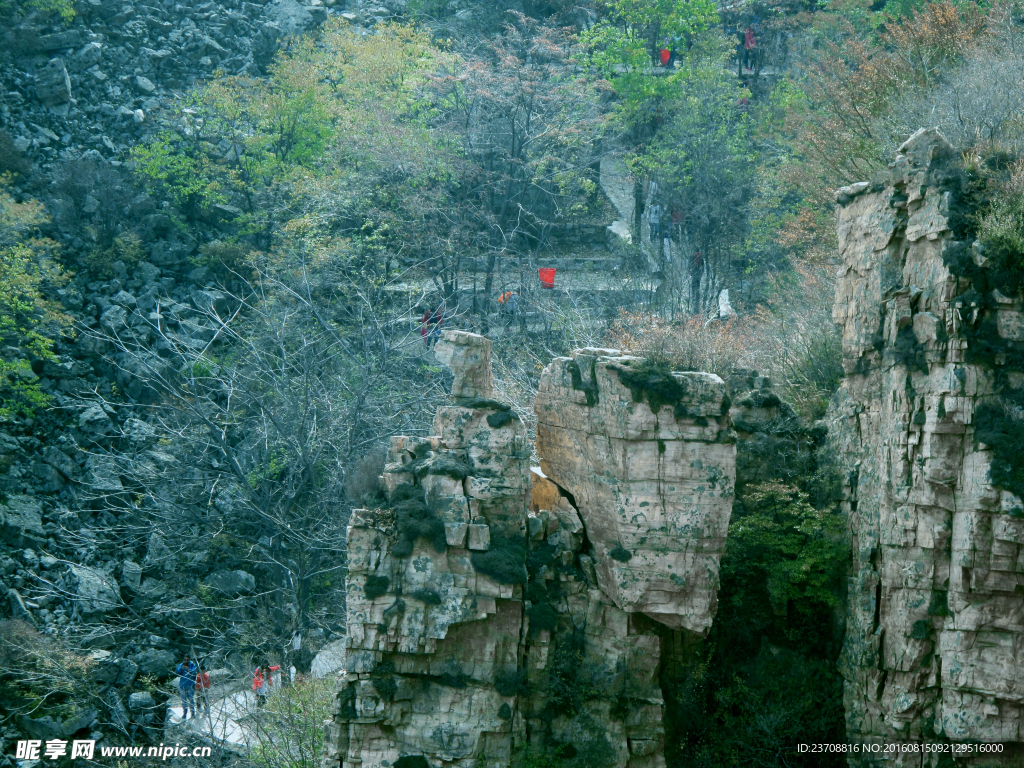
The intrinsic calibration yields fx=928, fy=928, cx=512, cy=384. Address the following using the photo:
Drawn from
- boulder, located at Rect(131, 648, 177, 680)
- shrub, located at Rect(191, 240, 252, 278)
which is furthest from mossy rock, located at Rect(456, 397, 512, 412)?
shrub, located at Rect(191, 240, 252, 278)

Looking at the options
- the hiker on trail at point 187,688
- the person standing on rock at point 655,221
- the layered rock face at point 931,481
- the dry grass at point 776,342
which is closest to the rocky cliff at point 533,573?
the dry grass at point 776,342

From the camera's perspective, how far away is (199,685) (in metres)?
21.0

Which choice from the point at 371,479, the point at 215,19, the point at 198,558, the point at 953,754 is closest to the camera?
the point at 953,754

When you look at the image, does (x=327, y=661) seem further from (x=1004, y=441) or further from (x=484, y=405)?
(x=1004, y=441)

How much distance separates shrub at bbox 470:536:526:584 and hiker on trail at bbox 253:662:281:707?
736 centimetres

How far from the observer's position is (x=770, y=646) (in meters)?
16.5

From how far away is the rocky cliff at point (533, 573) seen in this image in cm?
1438

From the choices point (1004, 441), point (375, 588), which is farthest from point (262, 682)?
point (1004, 441)

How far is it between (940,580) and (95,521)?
875 inches

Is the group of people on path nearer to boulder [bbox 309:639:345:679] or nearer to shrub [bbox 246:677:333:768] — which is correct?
boulder [bbox 309:639:345:679]

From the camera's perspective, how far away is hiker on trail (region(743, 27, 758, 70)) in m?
38.0

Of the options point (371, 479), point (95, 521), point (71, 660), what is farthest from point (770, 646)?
point (95, 521)

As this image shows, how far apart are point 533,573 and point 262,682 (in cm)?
831

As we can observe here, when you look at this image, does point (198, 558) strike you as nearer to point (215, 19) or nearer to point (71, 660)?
point (71, 660)
